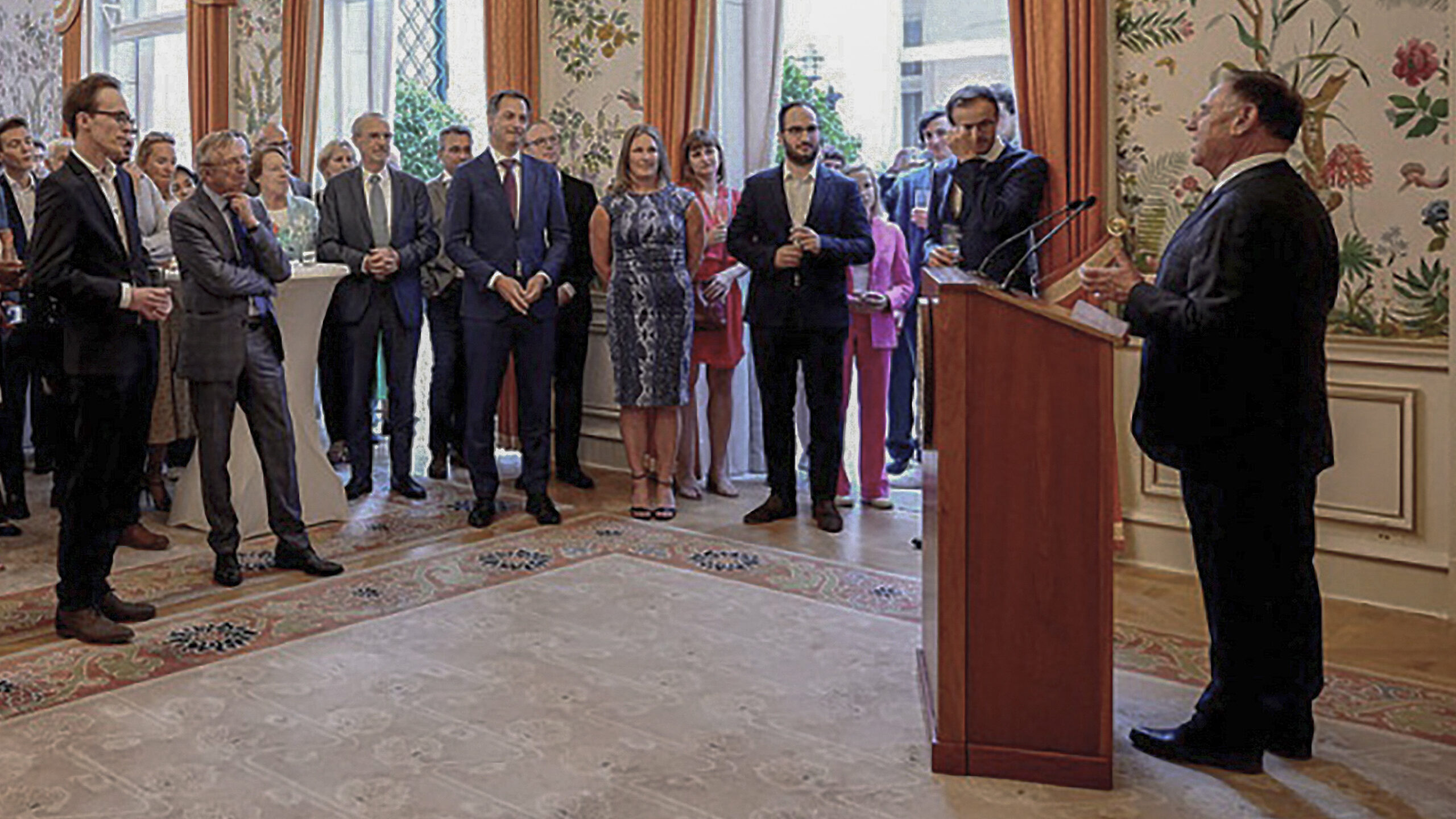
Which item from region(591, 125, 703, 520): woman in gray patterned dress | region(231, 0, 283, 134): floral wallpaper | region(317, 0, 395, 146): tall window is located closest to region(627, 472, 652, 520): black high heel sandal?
region(591, 125, 703, 520): woman in gray patterned dress

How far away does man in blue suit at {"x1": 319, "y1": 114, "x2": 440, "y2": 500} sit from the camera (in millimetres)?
6180

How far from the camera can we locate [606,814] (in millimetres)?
2902

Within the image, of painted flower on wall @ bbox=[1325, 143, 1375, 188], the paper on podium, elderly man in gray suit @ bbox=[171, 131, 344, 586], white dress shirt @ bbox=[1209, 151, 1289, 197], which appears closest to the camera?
the paper on podium

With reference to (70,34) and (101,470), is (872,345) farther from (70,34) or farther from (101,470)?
(70,34)

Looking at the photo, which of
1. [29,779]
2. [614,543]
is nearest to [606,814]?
[29,779]

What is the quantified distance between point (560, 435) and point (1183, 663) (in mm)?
3440

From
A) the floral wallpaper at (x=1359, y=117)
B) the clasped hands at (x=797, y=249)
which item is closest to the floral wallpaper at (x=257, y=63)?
the clasped hands at (x=797, y=249)

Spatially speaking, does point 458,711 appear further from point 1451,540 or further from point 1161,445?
point 1451,540

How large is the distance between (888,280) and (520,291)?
163 cm

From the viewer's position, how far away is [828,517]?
5.57 meters

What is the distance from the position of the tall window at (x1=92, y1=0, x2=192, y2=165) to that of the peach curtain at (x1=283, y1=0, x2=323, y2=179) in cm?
160

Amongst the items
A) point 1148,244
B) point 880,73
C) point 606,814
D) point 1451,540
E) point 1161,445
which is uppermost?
point 880,73

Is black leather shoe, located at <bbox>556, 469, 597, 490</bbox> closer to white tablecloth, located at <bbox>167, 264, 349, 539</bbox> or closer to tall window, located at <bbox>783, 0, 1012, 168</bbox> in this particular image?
white tablecloth, located at <bbox>167, 264, 349, 539</bbox>

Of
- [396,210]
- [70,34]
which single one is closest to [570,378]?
[396,210]
